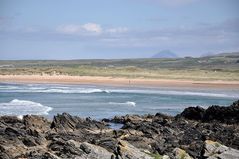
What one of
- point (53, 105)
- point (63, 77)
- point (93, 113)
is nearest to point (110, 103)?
point (53, 105)

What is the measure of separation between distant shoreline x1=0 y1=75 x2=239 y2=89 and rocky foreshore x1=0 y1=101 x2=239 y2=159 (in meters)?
46.1

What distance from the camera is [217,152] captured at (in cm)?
1939

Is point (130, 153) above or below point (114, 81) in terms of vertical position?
above

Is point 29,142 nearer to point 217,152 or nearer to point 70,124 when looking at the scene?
point 70,124

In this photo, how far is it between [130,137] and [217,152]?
5245 mm

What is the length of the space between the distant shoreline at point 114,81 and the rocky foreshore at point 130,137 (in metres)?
46.1

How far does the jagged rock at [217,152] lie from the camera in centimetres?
1883

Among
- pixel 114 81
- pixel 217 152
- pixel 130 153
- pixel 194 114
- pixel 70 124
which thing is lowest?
pixel 114 81

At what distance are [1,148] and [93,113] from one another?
66.1ft

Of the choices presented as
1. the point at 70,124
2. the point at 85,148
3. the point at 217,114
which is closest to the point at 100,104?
the point at 217,114

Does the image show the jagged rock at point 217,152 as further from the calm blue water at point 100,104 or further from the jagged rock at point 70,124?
the calm blue water at point 100,104

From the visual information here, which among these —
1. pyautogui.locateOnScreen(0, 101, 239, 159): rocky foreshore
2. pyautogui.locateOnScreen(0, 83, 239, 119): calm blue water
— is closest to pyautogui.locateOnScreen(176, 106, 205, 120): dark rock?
pyautogui.locateOnScreen(0, 101, 239, 159): rocky foreshore

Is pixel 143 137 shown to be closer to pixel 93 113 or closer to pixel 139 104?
pixel 93 113

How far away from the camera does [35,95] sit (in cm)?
5881
